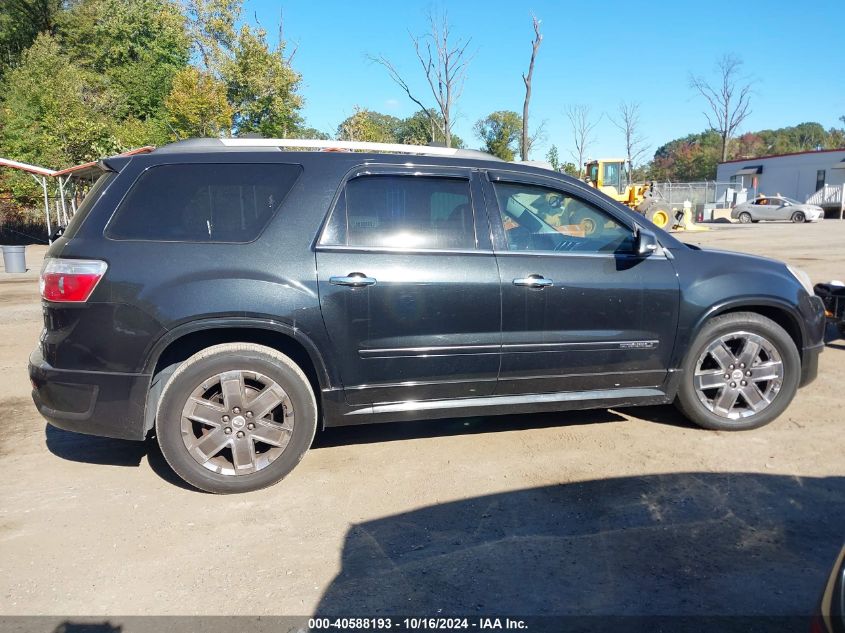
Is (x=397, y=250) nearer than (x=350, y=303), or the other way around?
(x=350, y=303)

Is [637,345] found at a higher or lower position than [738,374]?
higher

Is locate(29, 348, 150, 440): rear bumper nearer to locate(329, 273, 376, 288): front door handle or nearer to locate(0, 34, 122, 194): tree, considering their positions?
locate(329, 273, 376, 288): front door handle

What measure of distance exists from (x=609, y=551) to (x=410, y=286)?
1.75m

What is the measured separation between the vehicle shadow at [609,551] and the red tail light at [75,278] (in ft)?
6.32

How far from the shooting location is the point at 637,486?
140 inches

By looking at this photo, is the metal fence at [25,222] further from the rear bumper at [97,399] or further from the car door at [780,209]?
the car door at [780,209]

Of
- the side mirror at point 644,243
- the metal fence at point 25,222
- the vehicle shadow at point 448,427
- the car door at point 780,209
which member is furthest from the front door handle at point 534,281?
the car door at point 780,209

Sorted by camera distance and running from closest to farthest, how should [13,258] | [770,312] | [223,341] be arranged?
1. [223,341]
2. [770,312]
3. [13,258]

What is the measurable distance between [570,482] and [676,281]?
4.92 feet

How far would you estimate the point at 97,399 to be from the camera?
3430 millimetres

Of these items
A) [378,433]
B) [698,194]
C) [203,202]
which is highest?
[698,194]

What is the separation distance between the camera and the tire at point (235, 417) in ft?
11.3

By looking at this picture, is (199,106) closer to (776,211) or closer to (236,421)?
(236,421)

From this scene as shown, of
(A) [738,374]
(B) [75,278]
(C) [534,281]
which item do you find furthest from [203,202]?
(A) [738,374]
